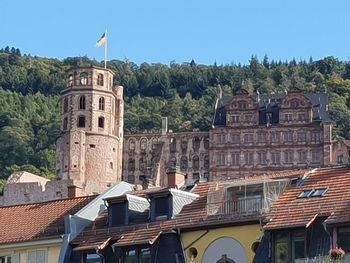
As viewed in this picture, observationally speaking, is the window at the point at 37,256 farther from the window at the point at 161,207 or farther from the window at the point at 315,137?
the window at the point at 315,137

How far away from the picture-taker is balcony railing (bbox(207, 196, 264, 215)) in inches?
1596

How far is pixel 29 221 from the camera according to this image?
4797 cm

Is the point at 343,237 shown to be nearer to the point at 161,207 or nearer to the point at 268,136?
the point at 161,207

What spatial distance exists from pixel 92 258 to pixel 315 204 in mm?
8153

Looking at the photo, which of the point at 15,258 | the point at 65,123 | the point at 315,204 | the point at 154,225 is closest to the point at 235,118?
the point at 65,123

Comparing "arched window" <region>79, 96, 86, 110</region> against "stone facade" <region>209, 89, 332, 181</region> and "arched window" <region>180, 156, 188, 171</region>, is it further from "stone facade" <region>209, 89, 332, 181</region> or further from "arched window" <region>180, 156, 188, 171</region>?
"arched window" <region>180, 156, 188, 171</region>

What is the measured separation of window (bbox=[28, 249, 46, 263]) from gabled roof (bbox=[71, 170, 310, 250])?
5.31ft

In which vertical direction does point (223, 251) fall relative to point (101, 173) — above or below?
below

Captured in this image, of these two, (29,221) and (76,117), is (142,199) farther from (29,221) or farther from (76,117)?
(76,117)

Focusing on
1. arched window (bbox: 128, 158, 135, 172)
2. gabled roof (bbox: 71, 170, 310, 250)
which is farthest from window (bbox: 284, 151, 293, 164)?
gabled roof (bbox: 71, 170, 310, 250)

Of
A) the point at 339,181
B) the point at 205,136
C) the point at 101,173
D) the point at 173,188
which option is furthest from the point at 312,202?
the point at 205,136

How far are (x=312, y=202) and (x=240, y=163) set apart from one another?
4748 inches

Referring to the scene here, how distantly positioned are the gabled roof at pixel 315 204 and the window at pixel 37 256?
363 inches

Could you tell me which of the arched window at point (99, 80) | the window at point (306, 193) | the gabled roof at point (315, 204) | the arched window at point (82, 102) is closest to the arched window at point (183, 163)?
the arched window at point (99, 80)
